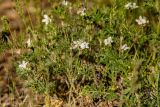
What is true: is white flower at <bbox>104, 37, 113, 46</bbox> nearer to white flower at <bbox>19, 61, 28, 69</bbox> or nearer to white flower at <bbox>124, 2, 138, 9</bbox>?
white flower at <bbox>124, 2, 138, 9</bbox>

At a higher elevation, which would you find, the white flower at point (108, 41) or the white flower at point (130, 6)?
the white flower at point (130, 6)

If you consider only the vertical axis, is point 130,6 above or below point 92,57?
above

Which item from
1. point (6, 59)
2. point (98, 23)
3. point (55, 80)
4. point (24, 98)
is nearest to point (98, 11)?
point (98, 23)

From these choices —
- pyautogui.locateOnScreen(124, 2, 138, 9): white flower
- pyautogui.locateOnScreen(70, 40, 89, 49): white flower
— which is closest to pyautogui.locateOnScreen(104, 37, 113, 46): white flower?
pyautogui.locateOnScreen(70, 40, 89, 49): white flower

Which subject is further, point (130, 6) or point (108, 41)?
point (130, 6)

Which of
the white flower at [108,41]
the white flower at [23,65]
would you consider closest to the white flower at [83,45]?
the white flower at [108,41]

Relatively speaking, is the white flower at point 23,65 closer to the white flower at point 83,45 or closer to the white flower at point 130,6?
the white flower at point 83,45

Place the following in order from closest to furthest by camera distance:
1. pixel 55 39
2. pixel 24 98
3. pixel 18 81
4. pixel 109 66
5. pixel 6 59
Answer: pixel 109 66, pixel 55 39, pixel 24 98, pixel 18 81, pixel 6 59

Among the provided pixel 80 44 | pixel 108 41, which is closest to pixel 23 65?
pixel 80 44

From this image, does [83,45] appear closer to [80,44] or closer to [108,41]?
[80,44]

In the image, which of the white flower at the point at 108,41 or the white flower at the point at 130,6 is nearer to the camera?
the white flower at the point at 108,41

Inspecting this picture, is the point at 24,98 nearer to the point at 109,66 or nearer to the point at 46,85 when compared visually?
the point at 46,85
